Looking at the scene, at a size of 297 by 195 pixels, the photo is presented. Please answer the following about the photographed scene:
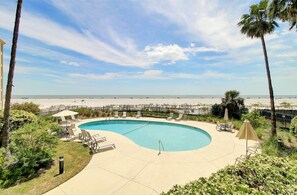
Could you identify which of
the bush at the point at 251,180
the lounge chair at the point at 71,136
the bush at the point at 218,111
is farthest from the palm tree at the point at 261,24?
the lounge chair at the point at 71,136

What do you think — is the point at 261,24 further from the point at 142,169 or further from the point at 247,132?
the point at 142,169

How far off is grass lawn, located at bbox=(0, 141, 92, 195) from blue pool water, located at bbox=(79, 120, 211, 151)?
442 centimetres

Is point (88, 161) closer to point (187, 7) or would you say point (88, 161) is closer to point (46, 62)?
point (187, 7)

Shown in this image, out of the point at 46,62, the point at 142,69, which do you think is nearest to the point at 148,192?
the point at 46,62

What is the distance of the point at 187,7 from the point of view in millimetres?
9633

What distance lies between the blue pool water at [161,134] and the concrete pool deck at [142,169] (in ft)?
7.87

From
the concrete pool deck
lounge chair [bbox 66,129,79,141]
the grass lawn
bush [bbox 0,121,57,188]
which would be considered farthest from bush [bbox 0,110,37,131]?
the concrete pool deck

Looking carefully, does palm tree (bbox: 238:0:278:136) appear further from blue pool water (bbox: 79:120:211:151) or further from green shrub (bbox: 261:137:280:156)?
blue pool water (bbox: 79:120:211:151)

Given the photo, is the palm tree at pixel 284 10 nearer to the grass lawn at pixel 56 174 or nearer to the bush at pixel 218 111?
the bush at pixel 218 111

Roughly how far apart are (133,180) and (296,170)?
14.2 feet

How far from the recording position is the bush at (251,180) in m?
2.21

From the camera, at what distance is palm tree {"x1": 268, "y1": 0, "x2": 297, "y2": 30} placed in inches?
311

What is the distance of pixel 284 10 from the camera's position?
8.37 meters

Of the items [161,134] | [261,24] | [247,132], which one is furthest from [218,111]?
[247,132]
